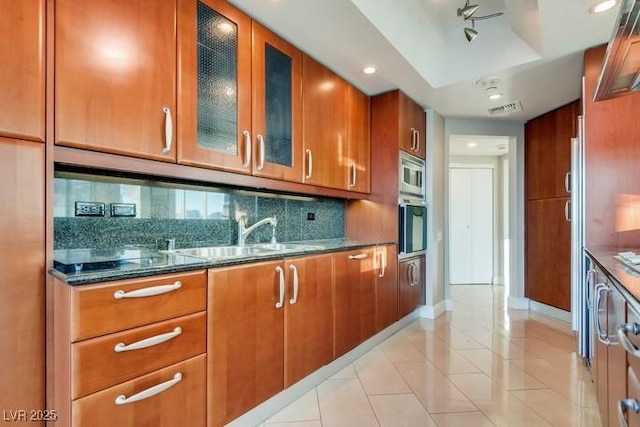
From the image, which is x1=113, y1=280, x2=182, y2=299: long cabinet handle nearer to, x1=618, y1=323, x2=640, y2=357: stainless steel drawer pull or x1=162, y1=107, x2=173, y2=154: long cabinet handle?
x1=162, y1=107, x2=173, y2=154: long cabinet handle

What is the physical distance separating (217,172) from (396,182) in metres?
1.81

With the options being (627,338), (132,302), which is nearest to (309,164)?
(132,302)

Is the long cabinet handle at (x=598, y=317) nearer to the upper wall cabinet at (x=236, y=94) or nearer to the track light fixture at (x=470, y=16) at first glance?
the upper wall cabinet at (x=236, y=94)

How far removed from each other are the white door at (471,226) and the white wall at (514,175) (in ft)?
4.99

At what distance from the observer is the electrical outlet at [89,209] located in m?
1.58

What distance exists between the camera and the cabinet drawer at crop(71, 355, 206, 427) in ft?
3.67

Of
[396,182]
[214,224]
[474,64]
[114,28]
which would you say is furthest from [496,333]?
[114,28]

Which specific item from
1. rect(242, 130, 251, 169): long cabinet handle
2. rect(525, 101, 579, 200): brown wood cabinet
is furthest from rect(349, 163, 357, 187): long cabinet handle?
rect(525, 101, 579, 200): brown wood cabinet

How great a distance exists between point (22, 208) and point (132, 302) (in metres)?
0.48

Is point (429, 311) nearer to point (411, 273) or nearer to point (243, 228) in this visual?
point (411, 273)

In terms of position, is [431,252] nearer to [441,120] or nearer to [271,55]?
[441,120]

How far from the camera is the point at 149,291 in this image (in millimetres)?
1247

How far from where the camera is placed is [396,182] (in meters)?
3.17

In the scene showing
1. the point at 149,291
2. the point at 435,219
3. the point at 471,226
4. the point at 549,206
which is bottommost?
the point at 149,291
